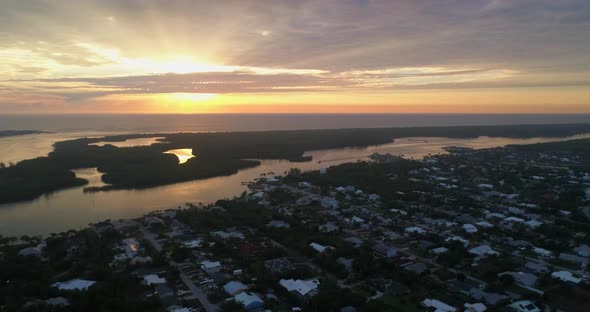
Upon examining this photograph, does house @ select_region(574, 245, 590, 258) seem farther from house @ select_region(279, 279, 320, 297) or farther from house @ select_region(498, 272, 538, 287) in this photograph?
house @ select_region(279, 279, 320, 297)

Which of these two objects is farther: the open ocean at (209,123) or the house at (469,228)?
the open ocean at (209,123)

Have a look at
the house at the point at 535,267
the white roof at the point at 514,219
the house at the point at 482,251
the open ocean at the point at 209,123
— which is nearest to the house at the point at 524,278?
the house at the point at 535,267

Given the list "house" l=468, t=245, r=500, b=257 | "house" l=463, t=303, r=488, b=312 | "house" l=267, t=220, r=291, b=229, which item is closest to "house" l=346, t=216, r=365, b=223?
"house" l=267, t=220, r=291, b=229

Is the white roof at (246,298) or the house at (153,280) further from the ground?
the white roof at (246,298)

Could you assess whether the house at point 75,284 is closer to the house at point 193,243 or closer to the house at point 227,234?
the house at point 193,243

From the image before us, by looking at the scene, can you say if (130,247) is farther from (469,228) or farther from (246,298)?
(469,228)

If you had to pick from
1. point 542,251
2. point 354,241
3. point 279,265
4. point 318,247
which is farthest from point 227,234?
point 542,251

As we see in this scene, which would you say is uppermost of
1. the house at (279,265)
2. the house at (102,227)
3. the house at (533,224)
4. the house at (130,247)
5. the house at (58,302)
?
the house at (533,224)

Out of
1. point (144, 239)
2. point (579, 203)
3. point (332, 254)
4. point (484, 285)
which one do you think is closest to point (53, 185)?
point (144, 239)
